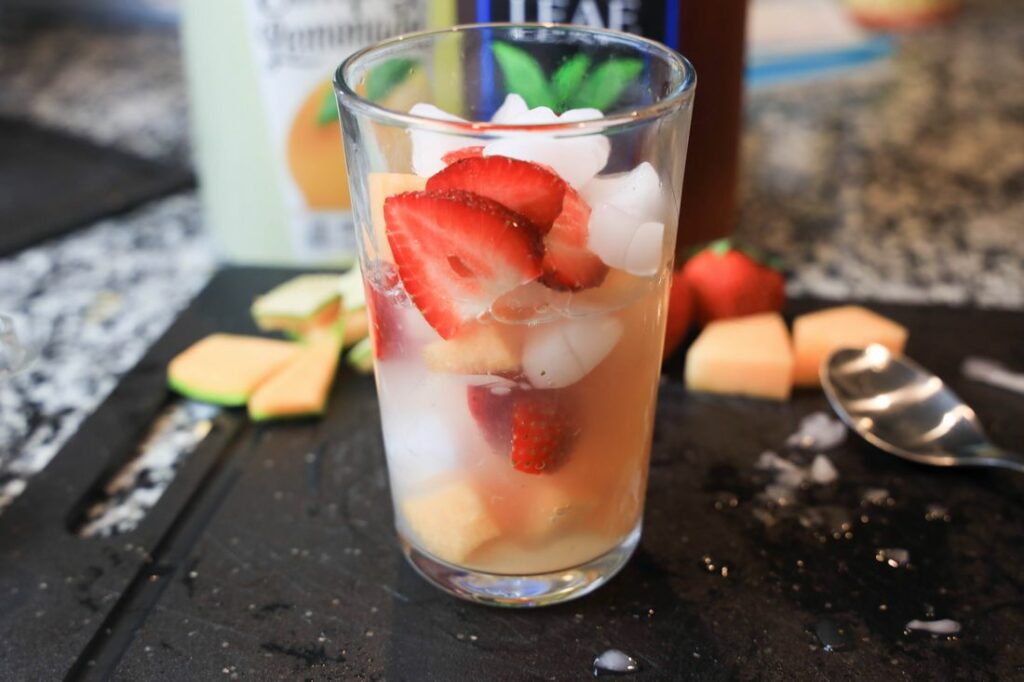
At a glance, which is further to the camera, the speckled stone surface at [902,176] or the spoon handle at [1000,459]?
the speckled stone surface at [902,176]

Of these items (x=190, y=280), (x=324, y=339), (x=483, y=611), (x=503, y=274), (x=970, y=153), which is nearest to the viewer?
(x=503, y=274)

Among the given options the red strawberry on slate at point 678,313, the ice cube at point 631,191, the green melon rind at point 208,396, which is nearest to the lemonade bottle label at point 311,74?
Answer: the green melon rind at point 208,396

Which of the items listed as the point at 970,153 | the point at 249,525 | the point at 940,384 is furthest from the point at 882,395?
the point at 970,153

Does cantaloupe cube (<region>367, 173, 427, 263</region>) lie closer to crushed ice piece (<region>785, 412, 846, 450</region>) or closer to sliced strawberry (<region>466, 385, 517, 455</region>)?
sliced strawberry (<region>466, 385, 517, 455</region>)

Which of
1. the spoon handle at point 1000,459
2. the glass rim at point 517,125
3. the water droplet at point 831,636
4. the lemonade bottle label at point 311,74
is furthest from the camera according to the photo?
the lemonade bottle label at point 311,74

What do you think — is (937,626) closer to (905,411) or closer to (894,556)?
(894,556)

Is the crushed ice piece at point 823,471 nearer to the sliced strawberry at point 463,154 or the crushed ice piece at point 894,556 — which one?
the crushed ice piece at point 894,556

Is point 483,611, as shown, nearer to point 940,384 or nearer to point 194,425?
point 194,425

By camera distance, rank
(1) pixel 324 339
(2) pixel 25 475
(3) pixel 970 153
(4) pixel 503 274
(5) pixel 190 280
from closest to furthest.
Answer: (4) pixel 503 274 < (2) pixel 25 475 < (1) pixel 324 339 < (5) pixel 190 280 < (3) pixel 970 153
